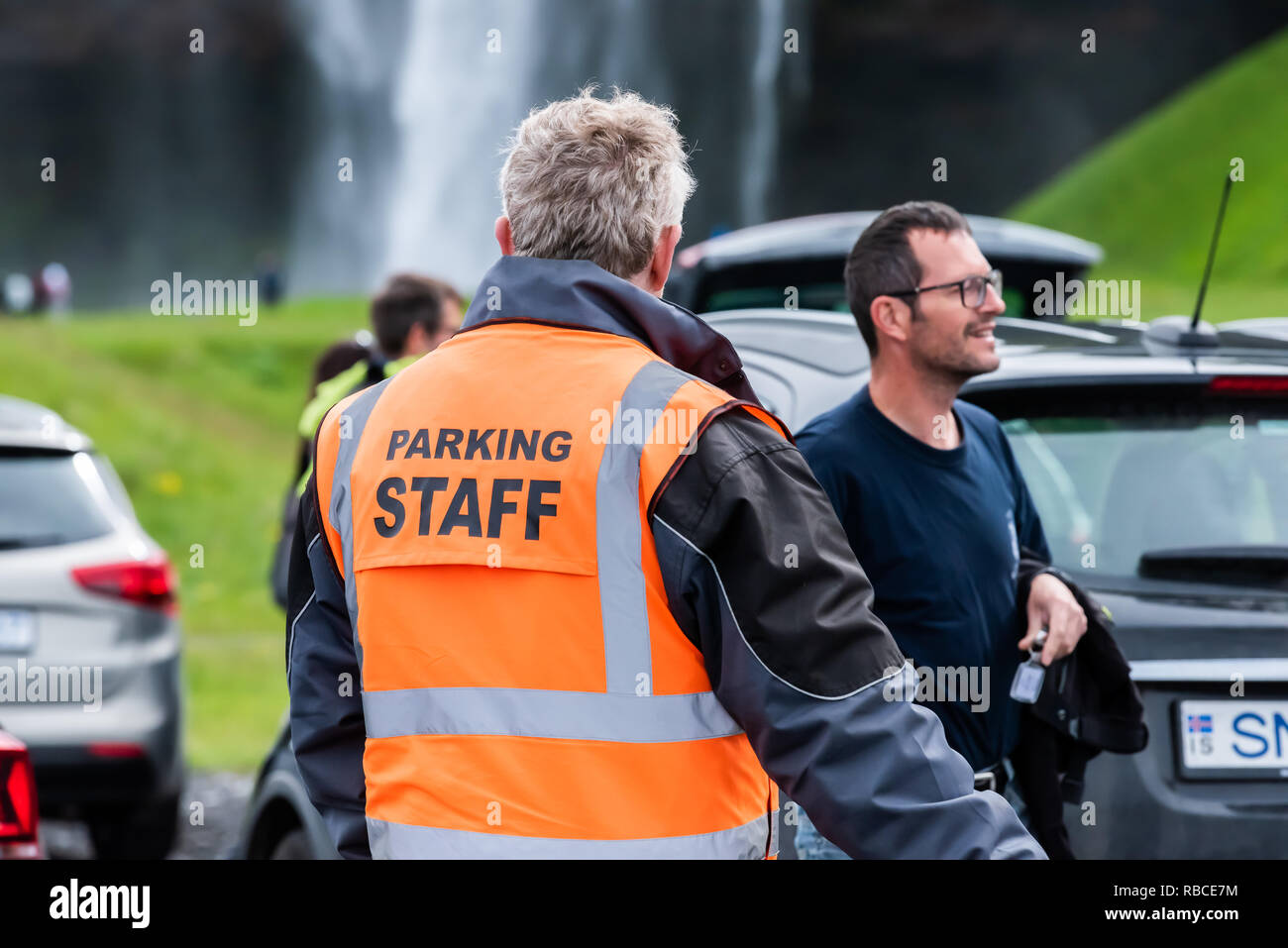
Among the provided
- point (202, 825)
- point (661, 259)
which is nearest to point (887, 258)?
point (661, 259)

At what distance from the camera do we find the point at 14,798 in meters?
3.16

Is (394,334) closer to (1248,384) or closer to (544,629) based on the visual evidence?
(1248,384)

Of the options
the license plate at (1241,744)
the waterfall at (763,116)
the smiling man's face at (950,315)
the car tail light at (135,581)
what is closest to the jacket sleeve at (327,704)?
the smiling man's face at (950,315)

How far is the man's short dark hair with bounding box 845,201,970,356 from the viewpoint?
318cm

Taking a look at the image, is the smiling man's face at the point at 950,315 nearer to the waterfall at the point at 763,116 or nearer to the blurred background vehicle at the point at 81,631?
the blurred background vehicle at the point at 81,631

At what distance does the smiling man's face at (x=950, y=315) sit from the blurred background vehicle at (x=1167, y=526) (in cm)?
18

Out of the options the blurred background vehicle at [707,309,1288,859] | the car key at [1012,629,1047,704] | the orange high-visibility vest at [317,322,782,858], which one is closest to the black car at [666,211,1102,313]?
the blurred background vehicle at [707,309,1288,859]

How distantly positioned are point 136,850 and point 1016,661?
15.1 feet

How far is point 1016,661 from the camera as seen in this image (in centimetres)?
296

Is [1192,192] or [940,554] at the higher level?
[1192,192]

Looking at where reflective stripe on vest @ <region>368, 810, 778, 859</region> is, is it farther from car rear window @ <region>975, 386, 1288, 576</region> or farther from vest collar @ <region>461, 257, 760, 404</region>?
car rear window @ <region>975, 386, 1288, 576</region>

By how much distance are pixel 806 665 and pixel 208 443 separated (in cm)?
1625

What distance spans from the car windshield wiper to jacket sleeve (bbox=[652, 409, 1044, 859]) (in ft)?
4.41
